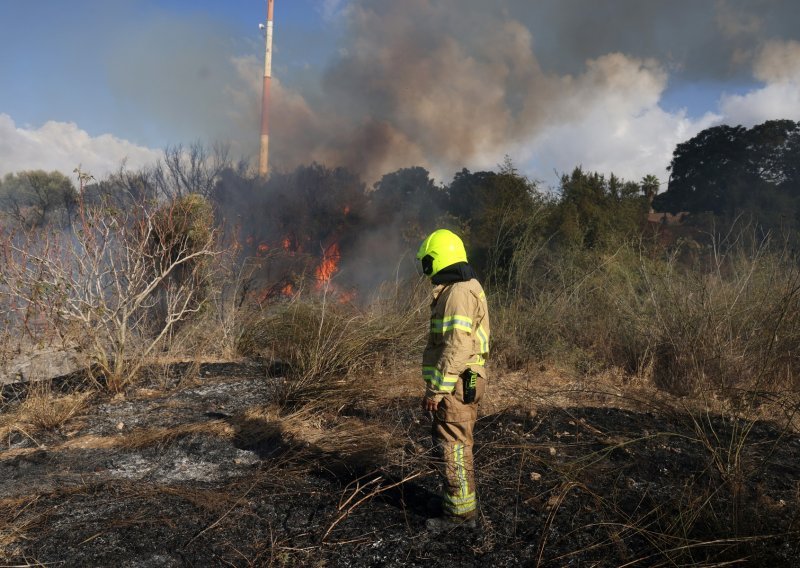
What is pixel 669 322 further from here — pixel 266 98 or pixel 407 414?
pixel 266 98

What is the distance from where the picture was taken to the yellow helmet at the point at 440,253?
3336 mm

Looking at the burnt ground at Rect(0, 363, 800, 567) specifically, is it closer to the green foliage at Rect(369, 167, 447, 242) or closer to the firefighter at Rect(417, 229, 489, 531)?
the firefighter at Rect(417, 229, 489, 531)

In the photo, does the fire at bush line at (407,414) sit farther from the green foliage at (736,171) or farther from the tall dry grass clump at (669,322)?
the green foliage at (736,171)

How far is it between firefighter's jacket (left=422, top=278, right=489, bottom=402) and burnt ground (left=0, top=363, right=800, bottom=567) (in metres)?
0.52

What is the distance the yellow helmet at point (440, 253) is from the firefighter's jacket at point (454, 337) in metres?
0.14

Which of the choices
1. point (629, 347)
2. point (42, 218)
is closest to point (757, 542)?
point (629, 347)

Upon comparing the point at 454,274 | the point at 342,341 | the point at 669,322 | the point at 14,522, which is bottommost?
the point at 14,522

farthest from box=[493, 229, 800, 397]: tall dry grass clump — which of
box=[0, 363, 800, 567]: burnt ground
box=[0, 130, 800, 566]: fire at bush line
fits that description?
box=[0, 363, 800, 567]: burnt ground

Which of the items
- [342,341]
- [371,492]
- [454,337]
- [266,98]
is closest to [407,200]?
[266,98]

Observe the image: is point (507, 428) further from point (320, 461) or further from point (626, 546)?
point (626, 546)

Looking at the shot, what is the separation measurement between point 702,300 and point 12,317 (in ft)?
23.4

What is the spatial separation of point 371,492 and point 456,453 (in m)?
0.81

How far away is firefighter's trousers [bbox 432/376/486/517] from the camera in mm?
3303

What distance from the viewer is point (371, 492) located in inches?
150
